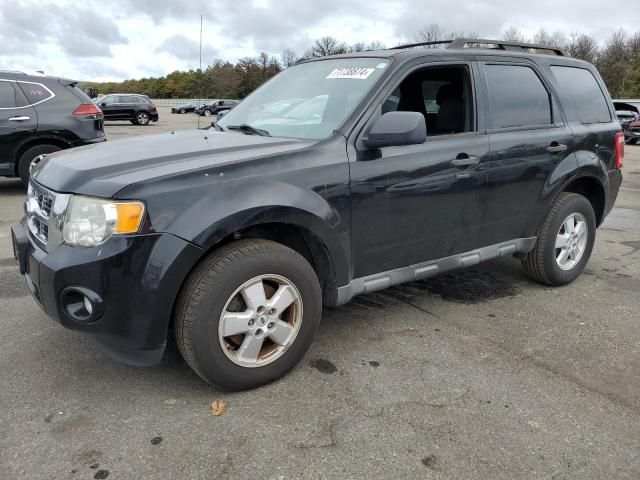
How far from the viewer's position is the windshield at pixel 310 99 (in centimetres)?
326

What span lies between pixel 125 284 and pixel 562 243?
3.47 meters

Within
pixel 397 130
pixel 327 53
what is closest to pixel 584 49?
pixel 327 53

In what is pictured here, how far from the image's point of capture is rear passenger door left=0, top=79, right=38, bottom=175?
7727 millimetres

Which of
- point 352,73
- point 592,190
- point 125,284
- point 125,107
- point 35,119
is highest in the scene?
point 125,107

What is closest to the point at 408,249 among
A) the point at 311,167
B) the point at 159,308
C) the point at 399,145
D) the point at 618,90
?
the point at 399,145

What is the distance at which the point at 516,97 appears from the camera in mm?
3977

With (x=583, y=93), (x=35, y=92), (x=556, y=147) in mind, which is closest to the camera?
(x=556, y=147)

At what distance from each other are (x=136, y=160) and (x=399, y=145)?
1410 mm

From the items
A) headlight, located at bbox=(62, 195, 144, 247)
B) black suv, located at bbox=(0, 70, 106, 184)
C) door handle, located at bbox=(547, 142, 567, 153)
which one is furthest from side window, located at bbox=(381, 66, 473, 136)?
black suv, located at bbox=(0, 70, 106, 184)

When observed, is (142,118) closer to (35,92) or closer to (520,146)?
(35,92)

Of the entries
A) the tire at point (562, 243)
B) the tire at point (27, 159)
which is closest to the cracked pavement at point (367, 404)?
the tire at point (562, 243)

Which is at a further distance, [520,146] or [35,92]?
[35,92]

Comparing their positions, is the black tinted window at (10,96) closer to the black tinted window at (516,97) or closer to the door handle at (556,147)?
the black tinted window at (516,97)

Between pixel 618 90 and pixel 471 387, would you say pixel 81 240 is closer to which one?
pixel 471 387
